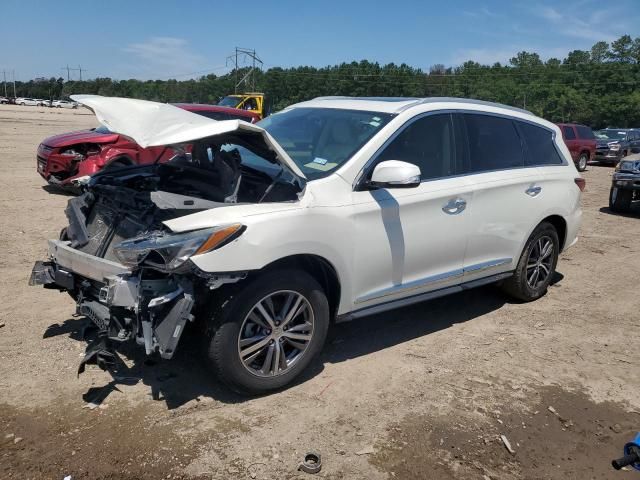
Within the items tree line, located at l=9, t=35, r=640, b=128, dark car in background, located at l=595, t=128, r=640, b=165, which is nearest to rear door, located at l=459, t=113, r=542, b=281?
dark car in background, located at l=595, t=128, r=640, b=165

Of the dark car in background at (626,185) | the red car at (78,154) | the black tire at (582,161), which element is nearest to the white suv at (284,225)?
the red car at (78,154)

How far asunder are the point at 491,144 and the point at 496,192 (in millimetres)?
479

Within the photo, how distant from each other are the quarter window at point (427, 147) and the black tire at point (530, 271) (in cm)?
146

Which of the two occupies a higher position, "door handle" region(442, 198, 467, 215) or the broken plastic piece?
"door handle" region(442, 198, 467, 215)

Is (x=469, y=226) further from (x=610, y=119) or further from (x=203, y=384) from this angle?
(x=610, y=119)

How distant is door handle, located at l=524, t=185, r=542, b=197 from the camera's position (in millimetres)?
5391

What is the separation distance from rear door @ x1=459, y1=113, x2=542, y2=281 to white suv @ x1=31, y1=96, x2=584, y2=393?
18 mm

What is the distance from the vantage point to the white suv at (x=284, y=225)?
3389 millimetres

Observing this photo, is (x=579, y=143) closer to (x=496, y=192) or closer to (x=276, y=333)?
(x=496, y=192)

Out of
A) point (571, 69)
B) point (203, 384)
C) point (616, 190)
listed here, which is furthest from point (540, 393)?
point (571, 69)

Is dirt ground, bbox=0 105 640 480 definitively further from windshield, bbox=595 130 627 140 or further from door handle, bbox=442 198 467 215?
windshield, bbox=595 130 627 140

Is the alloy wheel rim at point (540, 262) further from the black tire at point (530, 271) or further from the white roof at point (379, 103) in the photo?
the white roof at point (379, 103)

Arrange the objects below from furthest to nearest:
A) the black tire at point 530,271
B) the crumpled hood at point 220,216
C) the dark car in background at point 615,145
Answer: the dark car in background at point 615,145
the black tire at point 530,271
the crumpled hood at point 220,216

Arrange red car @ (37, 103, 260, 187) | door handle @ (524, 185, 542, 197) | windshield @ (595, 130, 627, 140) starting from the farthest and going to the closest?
windshield @ (595, 130, 627, 140) < red car @ (37, 103, 260, 187) < door handle @ (524, 185, 542, 197)
